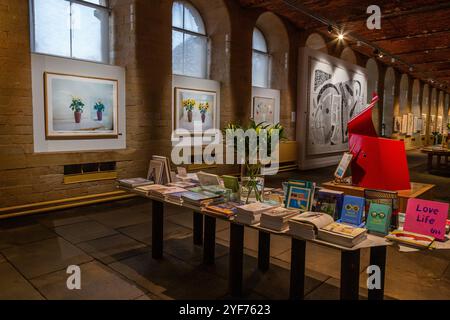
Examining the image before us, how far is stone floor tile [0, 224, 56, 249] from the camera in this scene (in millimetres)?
3787

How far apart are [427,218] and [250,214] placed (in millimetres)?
1051

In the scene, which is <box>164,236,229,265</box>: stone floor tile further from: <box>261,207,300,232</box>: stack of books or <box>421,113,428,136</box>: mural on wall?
<box>421,113,428,136</box>: mural on wall

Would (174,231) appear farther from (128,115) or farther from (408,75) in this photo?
(408,75)

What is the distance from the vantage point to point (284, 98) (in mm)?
9586

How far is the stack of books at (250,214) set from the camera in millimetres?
2346

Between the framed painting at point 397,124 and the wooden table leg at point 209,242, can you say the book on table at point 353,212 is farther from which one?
the framed painting at point 397,124

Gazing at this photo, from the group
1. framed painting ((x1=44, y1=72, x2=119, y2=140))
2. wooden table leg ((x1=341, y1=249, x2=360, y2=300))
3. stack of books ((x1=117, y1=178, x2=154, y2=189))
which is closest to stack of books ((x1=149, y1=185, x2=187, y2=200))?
stack of books ((x1=117, y1=178, x2=154, y2=189))

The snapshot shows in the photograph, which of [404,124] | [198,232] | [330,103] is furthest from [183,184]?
[404,124]

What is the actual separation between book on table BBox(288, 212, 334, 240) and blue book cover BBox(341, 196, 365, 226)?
13 centimetres

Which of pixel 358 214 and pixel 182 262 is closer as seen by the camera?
pixel 358 214

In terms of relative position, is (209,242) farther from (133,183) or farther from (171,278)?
(133,183)

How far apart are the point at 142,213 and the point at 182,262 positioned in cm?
195

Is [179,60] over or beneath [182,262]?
over
